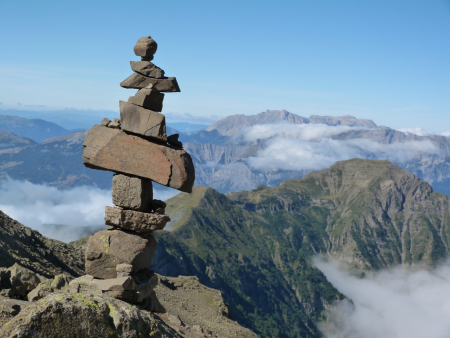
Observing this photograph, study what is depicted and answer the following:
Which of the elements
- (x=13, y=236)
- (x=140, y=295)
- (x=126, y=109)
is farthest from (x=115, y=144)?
(x=13, y=236)

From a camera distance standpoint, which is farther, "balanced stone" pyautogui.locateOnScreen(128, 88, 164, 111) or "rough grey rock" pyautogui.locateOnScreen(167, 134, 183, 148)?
"rough grey rock" pyautogui.locateOnScreen(167, 134, 183, 148)

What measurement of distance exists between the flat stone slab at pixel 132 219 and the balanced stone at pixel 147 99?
722 centimetres

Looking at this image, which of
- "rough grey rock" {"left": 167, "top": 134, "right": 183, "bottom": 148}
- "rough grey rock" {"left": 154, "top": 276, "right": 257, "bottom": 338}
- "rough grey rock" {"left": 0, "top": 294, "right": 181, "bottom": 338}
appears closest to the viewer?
"rough grey rock" {"left": 0, "top": 294, "right": 181, "bottom": 338}

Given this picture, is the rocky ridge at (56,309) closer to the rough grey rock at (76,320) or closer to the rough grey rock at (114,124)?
the rough grey rock at (76,320)

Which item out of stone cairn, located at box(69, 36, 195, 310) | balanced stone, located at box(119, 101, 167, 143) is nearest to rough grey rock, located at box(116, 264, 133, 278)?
stone cairn, located at box(69, 36, 195, 310)

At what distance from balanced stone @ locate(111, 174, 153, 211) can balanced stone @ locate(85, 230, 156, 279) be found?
2095 millimetres

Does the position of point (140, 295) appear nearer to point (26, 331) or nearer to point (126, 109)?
point (26, 331)

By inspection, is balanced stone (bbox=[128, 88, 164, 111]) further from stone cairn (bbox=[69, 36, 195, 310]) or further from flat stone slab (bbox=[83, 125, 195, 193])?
flat stone slab (bbox=[83, 125, 195, 193])

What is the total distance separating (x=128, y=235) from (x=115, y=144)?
6.23 meters

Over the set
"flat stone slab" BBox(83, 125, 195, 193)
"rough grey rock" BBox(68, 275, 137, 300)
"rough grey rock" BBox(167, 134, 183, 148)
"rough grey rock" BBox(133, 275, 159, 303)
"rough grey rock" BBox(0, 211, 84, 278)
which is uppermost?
"rough grey rock" BBox(167, 134, 183, 148)

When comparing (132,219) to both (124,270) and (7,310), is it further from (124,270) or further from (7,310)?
(7,310)

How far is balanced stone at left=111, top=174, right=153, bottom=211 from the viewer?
2595 cm

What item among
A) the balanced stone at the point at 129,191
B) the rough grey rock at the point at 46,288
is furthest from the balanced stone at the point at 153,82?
the rough grey rock at the point at 46,288

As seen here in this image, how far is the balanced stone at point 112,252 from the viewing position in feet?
85.4
